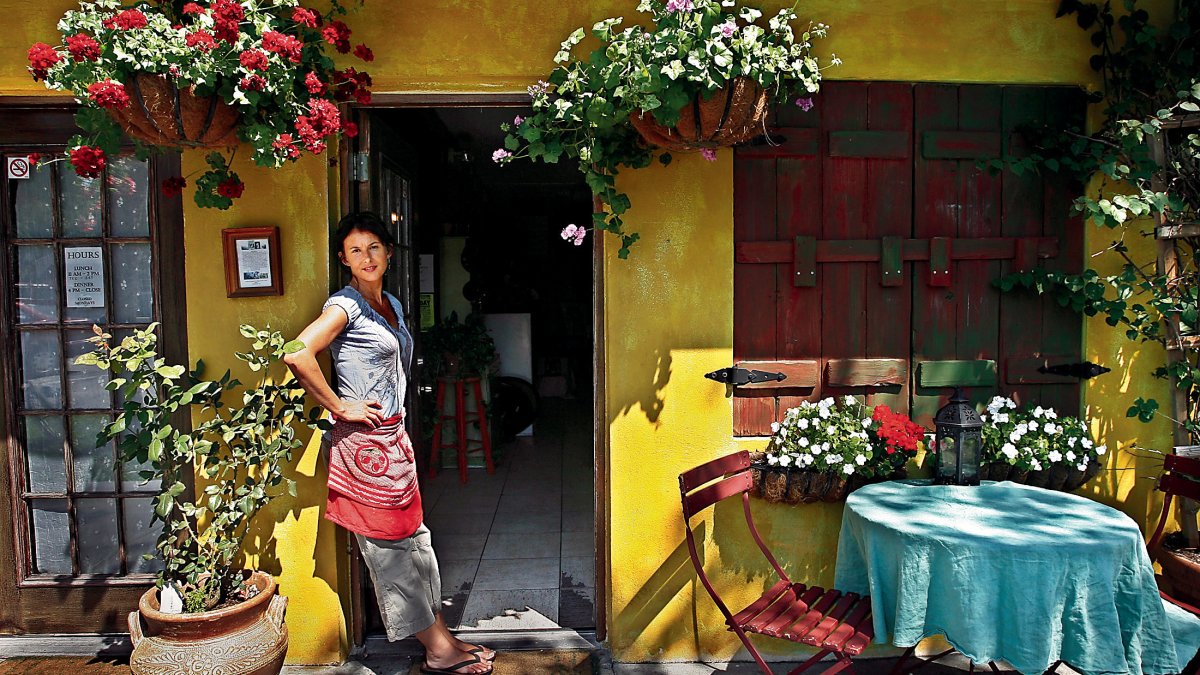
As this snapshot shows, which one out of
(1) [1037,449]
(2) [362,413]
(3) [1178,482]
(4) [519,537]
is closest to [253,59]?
(2) [362,413]

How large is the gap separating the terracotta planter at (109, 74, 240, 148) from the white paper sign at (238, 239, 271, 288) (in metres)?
0.50

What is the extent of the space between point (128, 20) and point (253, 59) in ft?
1.24

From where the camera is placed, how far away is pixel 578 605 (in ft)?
13.1

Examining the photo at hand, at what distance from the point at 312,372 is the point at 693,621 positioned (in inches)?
76.4

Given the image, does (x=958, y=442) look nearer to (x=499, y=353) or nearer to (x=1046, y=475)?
(x=1046, y=475)

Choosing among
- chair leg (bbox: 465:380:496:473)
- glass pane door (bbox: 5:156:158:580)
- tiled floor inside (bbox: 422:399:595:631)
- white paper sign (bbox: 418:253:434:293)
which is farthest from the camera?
white paper sign (bbox: 418:253:434:293)

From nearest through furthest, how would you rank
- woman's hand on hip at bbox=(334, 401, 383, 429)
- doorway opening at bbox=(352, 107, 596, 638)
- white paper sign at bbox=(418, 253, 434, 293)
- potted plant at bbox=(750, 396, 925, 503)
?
1. woman's hand on hip at bbox=(334, 401, 383, 429)
2. potted plant at bbox=(750, 396, 925, 503)
3. doorway opening at bbox=(352, 107, 596, 638)
4. white paper sign at bbox=(418, 253, 434, 293)

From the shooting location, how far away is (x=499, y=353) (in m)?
7.52

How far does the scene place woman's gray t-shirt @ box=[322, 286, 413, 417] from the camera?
10.3 ft

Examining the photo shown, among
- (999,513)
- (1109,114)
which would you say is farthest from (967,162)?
(999,513)

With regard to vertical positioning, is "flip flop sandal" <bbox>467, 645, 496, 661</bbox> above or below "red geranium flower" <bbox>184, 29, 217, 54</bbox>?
below

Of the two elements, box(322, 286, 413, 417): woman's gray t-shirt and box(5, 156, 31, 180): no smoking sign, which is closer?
box(322, 286, 413, 417): woman's gray t-shirt

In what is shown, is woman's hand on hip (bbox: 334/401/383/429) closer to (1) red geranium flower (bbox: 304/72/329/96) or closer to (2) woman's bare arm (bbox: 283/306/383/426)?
(2) woman's bare arm (bbox: 283/306/383/426)

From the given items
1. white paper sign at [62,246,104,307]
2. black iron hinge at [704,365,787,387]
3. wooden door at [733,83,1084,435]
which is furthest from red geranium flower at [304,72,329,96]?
black iron hinge at [704,365,787,387]
